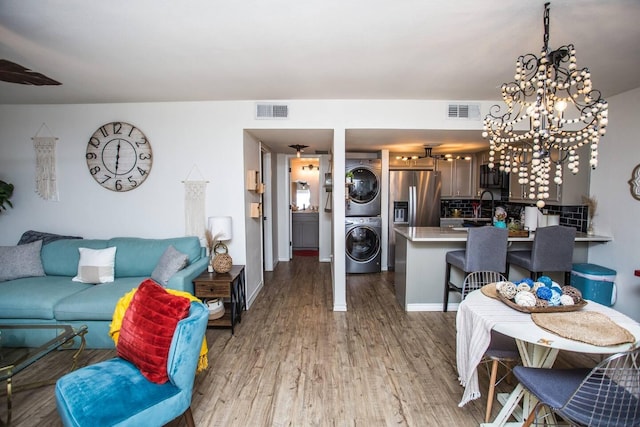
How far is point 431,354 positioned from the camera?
2598 millimetres

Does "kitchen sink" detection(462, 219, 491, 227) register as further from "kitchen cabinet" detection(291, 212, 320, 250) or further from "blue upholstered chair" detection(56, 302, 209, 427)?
"blue upholstered chair" detection(56, 302, 209, 427)

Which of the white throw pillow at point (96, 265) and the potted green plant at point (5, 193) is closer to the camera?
the white throw pillow at point (96, 265)

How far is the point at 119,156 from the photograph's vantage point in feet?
11.4

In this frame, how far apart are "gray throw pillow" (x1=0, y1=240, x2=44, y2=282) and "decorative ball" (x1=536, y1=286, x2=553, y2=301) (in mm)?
4254

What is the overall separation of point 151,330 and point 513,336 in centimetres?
183

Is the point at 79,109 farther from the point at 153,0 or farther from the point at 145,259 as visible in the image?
the point at 153,0

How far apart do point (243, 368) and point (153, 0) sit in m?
2.44

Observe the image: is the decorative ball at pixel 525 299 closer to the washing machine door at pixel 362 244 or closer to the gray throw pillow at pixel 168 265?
the gray throw pillow at pixel 168 265

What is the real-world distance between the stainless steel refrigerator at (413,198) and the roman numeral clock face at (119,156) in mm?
3650

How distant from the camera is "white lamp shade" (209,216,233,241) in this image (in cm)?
322

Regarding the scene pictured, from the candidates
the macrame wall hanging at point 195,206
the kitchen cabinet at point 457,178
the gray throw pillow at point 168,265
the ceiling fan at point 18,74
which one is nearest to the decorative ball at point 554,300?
the gray throw pillow at point 168,265

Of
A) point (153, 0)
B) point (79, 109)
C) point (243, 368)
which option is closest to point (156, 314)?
point (243, 368)

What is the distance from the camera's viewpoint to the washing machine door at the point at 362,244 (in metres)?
5.09

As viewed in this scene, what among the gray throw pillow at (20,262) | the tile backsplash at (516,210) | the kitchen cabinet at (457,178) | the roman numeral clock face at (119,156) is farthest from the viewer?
the kitchen cabinet at (457,178)
